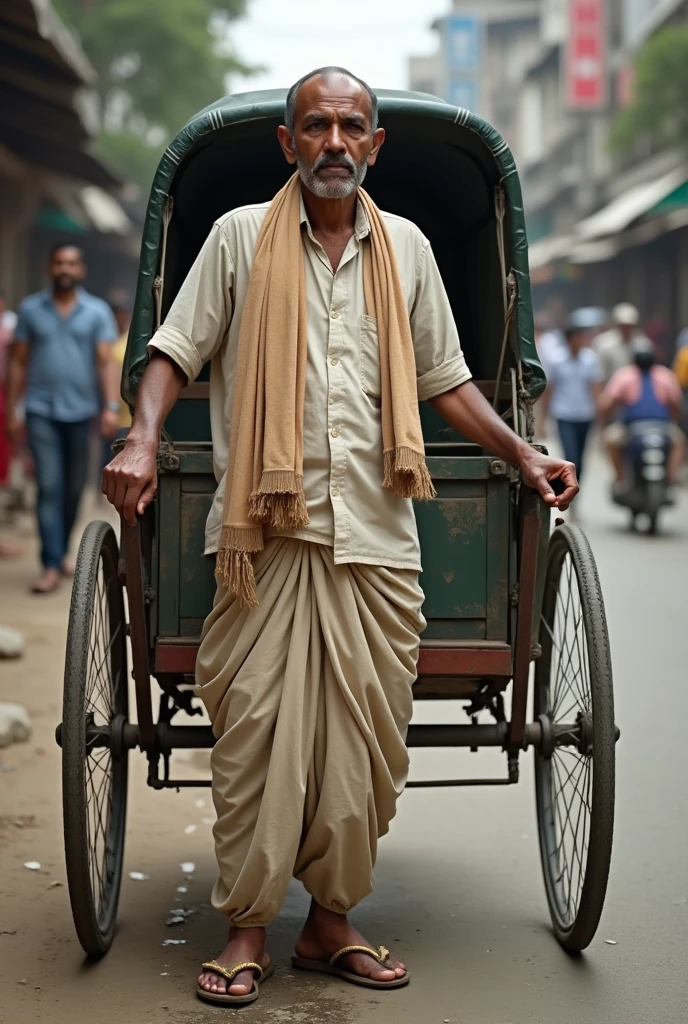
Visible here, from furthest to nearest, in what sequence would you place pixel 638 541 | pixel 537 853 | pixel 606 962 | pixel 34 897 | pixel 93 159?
1. pixel 93 159
2. pixel 638 541
3. pixel 537 853
4. pixel 34 897
5. pixel 606 962

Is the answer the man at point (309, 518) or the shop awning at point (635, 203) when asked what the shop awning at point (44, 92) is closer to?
the man at point (309, 518)

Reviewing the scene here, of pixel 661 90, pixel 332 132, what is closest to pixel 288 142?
pixel 332 132

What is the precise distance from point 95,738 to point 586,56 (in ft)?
109

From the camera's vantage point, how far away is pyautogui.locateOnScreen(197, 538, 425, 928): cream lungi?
3.44 meters

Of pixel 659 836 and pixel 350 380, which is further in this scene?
pixel 659 836

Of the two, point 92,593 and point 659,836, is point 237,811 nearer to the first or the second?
point 92,593

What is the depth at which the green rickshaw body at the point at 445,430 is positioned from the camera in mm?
3678

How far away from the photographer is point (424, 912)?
4.14m

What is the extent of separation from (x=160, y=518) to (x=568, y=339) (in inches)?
412

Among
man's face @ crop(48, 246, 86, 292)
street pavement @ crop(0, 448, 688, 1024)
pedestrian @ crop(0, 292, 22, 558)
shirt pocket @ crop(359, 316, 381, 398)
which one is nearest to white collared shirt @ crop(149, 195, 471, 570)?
shirt pocket @ crop(359, 316, 381, 398)

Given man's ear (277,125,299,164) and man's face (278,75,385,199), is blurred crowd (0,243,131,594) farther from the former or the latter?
man's face (278,75,385,199)

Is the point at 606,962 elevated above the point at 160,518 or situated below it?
below

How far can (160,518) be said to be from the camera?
3678 mm

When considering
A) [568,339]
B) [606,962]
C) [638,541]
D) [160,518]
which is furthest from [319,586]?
[568,339]
